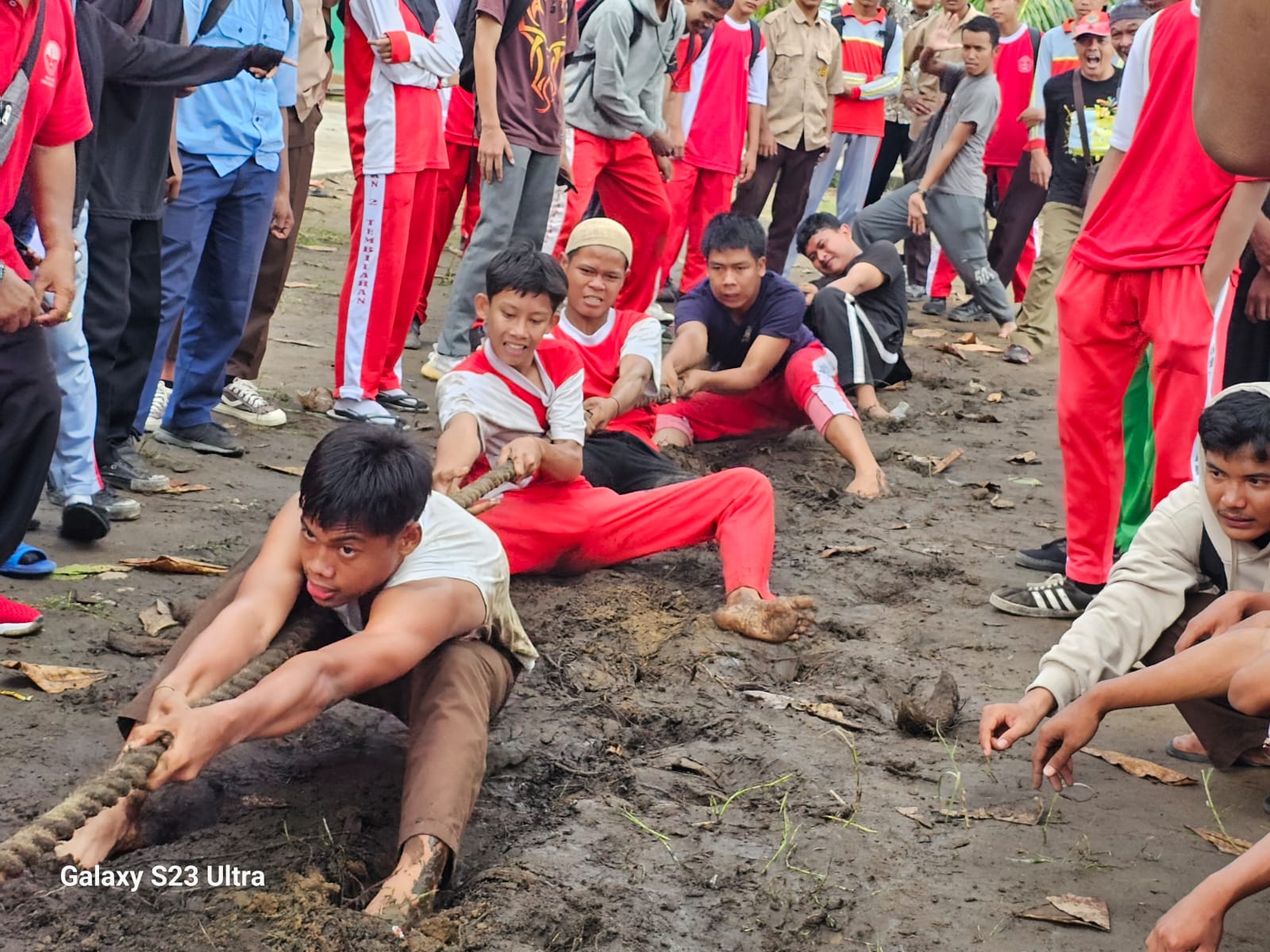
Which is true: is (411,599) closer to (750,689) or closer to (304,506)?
(304,506)

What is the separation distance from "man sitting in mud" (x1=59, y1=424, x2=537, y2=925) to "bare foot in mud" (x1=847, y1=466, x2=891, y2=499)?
9.57 ft

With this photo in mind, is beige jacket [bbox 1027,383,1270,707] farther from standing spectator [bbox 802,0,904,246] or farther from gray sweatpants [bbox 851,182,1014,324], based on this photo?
standing spectator [bbox 802,0,904,246]

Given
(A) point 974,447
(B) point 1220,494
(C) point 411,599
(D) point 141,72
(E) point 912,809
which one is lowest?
(A) point 974,447

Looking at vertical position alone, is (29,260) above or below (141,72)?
below

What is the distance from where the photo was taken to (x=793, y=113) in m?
8.74

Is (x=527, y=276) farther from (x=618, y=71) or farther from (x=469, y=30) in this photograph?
(x=618, y=71)

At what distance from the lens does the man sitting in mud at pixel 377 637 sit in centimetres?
258

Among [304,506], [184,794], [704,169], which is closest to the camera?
[304,506]

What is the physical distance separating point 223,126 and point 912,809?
3516 millimetres

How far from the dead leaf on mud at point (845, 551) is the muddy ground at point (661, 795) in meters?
0.05

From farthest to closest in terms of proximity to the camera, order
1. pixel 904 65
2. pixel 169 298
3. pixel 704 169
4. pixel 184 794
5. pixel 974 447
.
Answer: pixel 904 65
pixel 704 169
pixel 974 447
pixel 169 298
pixel 184 794

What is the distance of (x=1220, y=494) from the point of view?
125 inches


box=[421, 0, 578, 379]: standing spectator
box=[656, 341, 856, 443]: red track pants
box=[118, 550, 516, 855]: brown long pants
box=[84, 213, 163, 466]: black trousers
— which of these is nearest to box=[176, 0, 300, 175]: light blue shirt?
box=[84, 213, 163, 466]: black trousers

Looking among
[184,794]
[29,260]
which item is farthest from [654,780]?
[29,260]
